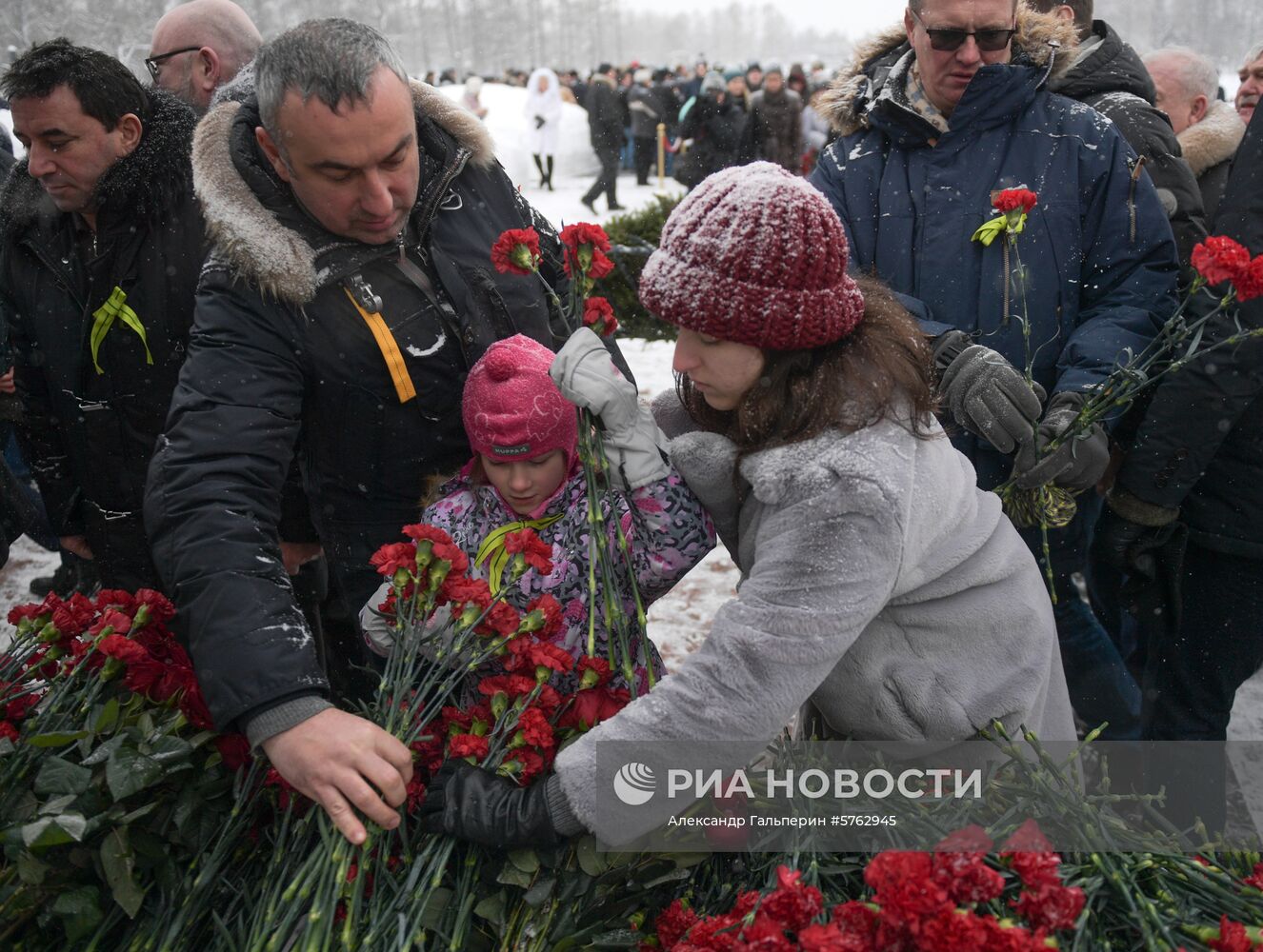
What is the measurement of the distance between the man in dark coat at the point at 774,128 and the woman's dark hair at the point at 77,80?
9.93 m

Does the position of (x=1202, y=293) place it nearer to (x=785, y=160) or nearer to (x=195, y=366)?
(x=195, y=366)

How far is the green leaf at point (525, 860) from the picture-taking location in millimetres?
1404

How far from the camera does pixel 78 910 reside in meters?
1.39

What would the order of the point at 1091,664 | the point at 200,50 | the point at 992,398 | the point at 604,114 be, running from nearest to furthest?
the point at 992,398 < the point at 1091,664 < the point at 200,50 < the point at 604,114

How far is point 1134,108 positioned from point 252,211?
2.44 meters

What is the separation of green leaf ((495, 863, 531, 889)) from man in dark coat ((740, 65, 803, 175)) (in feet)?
37.5

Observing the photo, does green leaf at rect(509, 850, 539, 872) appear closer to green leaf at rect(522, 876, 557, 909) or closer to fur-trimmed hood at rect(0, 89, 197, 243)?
green leaf at rect(522, 876, 557, 909)

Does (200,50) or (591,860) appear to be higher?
(200,50)

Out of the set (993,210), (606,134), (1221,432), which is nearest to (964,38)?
(993,210)

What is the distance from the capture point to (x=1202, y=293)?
7.50ft

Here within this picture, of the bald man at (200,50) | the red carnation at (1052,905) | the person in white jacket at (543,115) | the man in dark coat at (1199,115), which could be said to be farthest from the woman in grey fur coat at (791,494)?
the person in white jacket at (543,115)

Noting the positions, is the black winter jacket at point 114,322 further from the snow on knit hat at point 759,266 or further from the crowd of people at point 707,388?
the snow on knit hat at point 759,266

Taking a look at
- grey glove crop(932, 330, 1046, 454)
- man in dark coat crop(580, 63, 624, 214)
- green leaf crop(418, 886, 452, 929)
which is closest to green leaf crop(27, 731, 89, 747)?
green leaf crop(418, 886, 452, 929)

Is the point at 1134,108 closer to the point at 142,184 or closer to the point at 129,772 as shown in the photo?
the point at 142,184
